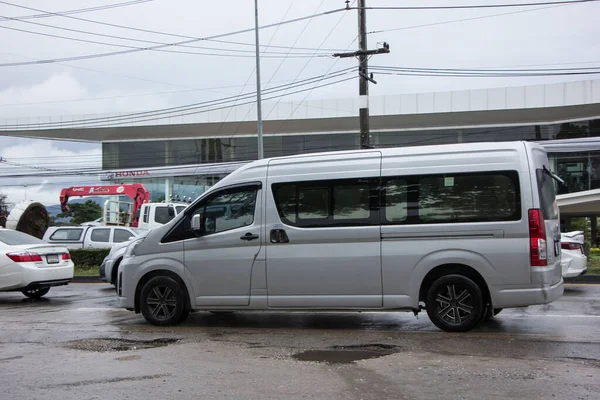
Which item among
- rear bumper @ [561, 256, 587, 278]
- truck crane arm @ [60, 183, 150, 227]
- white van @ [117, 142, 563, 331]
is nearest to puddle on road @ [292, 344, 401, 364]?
white van @ [117, 142, 563, 331]

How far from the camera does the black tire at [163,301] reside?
8.89m

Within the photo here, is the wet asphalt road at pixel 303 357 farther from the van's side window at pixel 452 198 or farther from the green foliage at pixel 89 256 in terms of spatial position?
the green foliage at pixel 89 256

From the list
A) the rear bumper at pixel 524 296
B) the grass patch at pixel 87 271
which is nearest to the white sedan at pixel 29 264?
the grass patch at pixel 87 271

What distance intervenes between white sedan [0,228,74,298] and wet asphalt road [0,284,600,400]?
2215 mm

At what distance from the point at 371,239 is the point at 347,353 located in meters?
1.75

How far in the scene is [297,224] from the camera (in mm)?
8438

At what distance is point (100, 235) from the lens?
20781 mm

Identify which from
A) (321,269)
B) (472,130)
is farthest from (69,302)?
(472,130)

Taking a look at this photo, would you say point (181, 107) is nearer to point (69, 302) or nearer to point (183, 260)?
point (69, 302)

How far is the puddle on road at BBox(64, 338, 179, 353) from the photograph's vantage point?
24.5ft

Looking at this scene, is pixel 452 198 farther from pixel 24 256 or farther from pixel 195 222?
pixel 24 256

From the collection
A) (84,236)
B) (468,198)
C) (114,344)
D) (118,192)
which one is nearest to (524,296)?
(468,198)

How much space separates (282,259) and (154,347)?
208 centimetres

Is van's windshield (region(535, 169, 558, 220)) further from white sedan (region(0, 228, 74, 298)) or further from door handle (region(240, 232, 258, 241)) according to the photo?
white sedan (region(0, 228, 74, 298))
